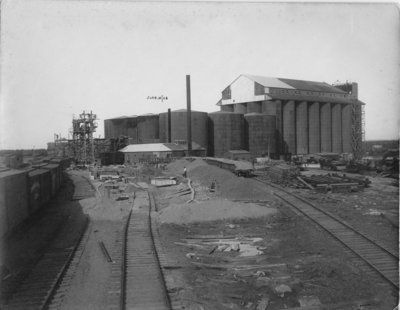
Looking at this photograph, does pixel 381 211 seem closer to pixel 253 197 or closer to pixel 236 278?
pixel 253 197

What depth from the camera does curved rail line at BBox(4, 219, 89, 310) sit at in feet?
24.9

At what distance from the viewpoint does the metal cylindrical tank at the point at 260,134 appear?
185ft

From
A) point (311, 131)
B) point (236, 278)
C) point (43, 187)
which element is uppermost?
point (311, 131)

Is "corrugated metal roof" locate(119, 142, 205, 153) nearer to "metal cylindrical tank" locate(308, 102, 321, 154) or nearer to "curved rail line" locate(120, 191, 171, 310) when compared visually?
"metal cylindrical tank" locate(308, 102, 321, 154)

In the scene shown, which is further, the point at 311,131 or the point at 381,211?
the point at 311,131

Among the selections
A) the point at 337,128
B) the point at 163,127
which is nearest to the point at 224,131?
the point at 163,127

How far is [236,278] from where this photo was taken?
898cm

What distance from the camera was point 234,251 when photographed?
11.0 meters

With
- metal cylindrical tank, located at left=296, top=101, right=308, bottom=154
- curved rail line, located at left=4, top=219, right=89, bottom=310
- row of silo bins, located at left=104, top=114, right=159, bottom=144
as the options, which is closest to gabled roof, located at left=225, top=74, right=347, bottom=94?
metal cylindrical tank, located at left=296, top=101, right=308, bottom=154

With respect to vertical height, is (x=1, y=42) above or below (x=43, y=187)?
above

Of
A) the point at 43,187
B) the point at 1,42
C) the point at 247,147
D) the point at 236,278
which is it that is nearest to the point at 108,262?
the point at 236,278

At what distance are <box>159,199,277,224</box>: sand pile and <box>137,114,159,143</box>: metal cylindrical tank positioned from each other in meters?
47.3

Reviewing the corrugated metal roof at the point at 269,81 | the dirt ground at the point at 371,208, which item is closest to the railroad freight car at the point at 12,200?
the dirt ground at the point at 371,208

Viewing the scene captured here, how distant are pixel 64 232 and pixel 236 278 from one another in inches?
284
